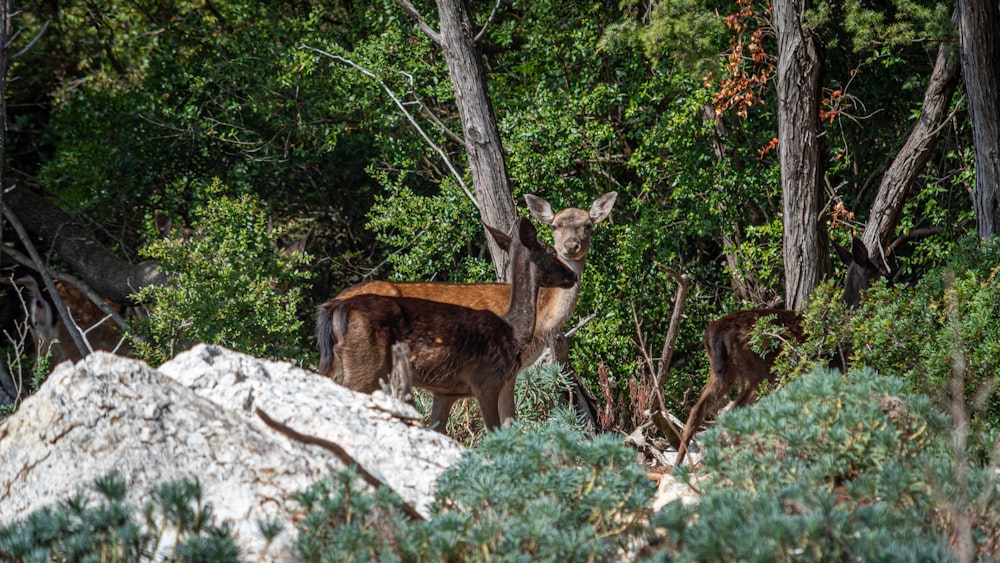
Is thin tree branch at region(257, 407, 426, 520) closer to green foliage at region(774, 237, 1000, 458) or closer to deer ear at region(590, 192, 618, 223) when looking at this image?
green foliage at region(774, 237, 1000, 458)

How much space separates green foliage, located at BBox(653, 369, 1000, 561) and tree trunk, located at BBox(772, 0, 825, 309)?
180 inches

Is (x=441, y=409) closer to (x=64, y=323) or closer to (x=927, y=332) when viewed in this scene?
(x=927, y=332)

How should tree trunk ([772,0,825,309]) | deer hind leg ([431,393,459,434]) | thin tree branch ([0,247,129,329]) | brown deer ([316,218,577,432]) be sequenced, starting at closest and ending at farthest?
brown deer ([316,218,577,432]) < deer hind leg ([431,393,459,434]) < tree trunk ([772,0,825,309]) < thin tree branch ([0,247,129,329])

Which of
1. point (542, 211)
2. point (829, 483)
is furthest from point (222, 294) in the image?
point (829, 483)

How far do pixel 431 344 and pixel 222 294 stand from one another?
3552 mm

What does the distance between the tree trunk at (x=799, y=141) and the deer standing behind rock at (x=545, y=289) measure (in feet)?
5.61

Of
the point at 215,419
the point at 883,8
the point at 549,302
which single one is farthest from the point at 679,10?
the point at 215,419

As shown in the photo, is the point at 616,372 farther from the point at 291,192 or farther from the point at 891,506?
the point at 891,506

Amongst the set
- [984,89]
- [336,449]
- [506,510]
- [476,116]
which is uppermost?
[476,116]

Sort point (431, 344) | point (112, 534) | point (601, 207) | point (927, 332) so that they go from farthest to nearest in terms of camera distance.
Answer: point (601, 207) < point (431, 344) < point (927, 332) < point (112, 534)

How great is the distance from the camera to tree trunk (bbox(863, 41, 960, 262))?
1069cm

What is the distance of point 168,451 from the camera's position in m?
4.87

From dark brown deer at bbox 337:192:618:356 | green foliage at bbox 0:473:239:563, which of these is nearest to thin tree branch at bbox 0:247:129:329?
dark brown deer at bbox 337:192:618:356

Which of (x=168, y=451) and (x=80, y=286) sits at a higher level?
(x=168, y=451)
